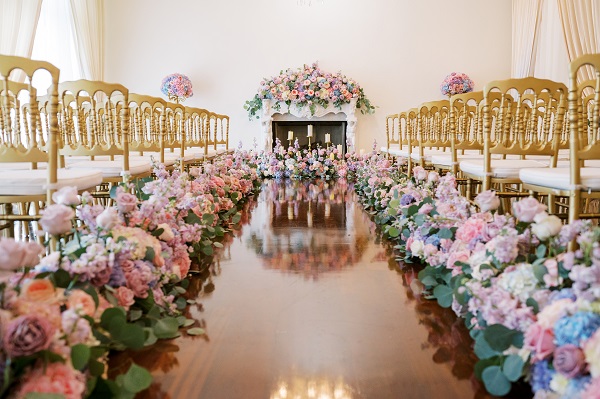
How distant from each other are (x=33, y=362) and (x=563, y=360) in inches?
40.0

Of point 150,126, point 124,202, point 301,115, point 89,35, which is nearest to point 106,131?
point 150,126

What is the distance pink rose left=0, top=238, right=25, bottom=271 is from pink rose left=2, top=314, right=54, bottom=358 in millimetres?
152

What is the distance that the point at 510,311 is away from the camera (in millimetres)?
1229

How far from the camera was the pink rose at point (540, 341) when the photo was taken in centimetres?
106

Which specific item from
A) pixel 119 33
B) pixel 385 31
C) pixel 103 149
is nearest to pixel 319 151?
pixel 385 31

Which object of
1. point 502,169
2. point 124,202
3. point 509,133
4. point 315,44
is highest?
point 315,44

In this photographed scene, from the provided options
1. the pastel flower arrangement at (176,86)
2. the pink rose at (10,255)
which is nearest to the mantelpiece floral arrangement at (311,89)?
the pastel flower arrangement at (176,86)

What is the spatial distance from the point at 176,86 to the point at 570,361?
8.33 meters

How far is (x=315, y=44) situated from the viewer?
9148 millimetres

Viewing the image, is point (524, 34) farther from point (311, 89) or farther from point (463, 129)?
point (463, 129)

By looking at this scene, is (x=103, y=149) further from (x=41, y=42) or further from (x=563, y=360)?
(x=41, y=42)

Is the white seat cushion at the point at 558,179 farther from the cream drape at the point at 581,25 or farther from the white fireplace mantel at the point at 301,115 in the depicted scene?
the white fireplace mantel at the point at 301,115

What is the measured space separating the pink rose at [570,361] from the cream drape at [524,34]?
27.6ft

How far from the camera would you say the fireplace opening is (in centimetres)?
927
